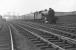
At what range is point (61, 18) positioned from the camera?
110ft

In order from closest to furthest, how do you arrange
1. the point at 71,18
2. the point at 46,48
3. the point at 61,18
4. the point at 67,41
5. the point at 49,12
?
1. the point at 46,48
2. the point at 67,41
3. the point at 49,12
4. the point at 71,18
5. the point at 61,18

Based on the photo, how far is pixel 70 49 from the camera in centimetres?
613

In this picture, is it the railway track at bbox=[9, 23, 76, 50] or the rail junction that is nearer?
the railway track at bbox=[9, 23, 76, 50]

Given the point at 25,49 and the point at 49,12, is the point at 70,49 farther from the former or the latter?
the point at 49,12

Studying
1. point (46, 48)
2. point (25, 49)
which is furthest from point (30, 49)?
point (46, 48)

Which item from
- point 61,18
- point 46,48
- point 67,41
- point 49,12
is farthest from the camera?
point 61,18

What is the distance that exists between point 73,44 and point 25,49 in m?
2.27

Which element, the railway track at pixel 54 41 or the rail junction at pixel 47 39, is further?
the rail junction at pixel 47 39

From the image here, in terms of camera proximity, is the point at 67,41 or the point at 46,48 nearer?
the point at 46,48

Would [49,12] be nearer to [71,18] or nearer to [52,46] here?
[71,18]

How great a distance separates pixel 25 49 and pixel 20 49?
0.81ft

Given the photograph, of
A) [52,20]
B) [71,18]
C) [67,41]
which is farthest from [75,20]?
[67,41]

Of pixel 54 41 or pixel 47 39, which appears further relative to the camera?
pixel 47 39

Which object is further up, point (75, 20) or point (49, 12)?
point (49, 12)
